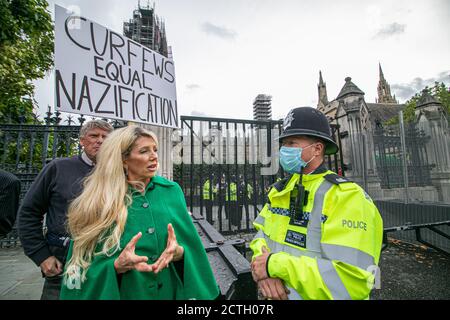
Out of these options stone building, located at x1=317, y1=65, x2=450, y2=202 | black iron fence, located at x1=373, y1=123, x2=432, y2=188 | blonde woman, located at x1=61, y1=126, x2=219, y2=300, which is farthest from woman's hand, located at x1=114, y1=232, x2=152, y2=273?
black iron fence, located at x1=373, y1=123, x2=432, y2=188

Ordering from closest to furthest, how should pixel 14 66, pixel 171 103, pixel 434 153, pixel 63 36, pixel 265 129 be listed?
1. pixel 63 36
2. pixel 171 103
3. pixel 265 129
4. pixel 434 153
5. pixel 14 66

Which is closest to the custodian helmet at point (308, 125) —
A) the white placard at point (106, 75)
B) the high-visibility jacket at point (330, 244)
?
the high-visibility jacket at point (330, 244)

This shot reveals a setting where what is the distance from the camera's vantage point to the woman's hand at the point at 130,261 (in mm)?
1218

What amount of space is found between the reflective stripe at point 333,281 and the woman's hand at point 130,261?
3.28 feet

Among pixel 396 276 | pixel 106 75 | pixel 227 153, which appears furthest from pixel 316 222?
pixel 396 276

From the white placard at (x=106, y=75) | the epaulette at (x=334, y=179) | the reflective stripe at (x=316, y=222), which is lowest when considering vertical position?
the reflective stripe at (x=316, y=222)

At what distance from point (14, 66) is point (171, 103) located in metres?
6.86

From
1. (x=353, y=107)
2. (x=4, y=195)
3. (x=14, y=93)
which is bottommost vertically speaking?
(x=4, y=195)

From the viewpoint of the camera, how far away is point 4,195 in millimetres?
2029

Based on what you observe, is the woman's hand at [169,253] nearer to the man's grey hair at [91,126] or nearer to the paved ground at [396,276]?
the man's grey hair at [91,126]

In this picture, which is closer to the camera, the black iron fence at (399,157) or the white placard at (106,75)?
the white placard at (106,75)

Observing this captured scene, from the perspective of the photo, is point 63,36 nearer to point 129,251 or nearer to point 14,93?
point 129,251

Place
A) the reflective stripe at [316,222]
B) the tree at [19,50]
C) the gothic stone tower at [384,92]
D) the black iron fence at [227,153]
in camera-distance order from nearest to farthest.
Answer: the reflective stripe at [316,222] → the black iron fence at [227,153] → the tree at [19,50] → the gothic stone tower at [384,92]
